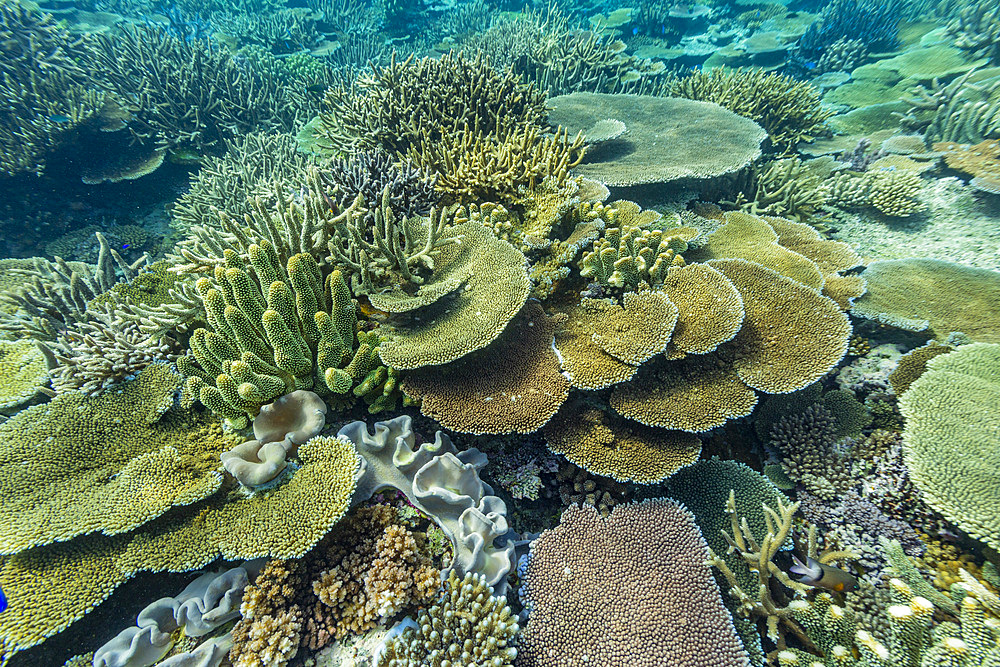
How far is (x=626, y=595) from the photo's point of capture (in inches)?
96.2

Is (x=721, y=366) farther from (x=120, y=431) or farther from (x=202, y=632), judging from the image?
(x=120, y=431)

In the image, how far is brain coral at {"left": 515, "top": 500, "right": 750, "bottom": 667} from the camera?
2.28m

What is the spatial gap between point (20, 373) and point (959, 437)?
6.93m

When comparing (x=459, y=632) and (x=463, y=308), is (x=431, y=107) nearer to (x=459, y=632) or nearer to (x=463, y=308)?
(x=463, y=308)

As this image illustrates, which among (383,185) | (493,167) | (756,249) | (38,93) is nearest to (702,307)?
(756,249)

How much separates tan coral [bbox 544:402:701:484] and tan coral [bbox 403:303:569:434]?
259 mm

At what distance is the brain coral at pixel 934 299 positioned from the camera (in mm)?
3643

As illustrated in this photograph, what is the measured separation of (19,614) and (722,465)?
4.45 metres

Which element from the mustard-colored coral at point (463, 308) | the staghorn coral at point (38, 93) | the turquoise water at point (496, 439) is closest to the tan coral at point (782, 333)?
the turquoise water at point (496, 439)

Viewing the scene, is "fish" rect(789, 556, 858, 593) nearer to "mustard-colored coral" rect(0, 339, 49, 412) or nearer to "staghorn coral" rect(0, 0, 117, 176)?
"mustard-colored coral" rect(0, 339, 49, 412)

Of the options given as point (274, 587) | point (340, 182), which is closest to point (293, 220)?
point (340, 182)

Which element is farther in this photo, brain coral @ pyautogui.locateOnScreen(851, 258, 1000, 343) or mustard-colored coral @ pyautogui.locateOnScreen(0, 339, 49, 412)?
brain coral @ pyautogui.locateOnScreen(851, 258, 1000, 343)

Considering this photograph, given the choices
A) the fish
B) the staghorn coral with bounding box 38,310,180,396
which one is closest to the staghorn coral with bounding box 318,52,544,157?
the staghorn coral with bounding box 38,310,180,396

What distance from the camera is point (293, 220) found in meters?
2.78
